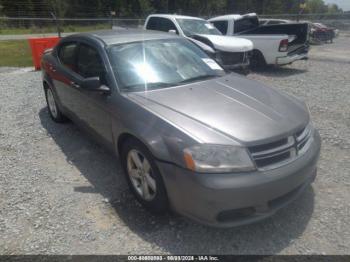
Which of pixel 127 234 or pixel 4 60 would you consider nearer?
pixel 127 234

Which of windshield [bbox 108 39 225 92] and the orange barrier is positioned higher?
windshield [bbox 108 39 225 92]

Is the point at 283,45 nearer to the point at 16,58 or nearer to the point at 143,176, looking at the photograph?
the point at 143,176

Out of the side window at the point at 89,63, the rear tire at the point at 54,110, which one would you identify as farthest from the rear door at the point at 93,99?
the rear tire at the point at 54,110

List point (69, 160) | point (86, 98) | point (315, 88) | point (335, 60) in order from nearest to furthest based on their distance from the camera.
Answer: point (86, 98) < point (69, 160) < point (315, 88) < point (335, 60)

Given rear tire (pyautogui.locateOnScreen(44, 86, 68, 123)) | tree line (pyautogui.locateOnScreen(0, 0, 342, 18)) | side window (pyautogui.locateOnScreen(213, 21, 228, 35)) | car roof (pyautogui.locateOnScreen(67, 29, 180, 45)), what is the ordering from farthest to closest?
1. tree line (pyautogui.locateOnScreen(0, 0, 342, 18))
2. side window (pyautogui.locateOnScreen(213, 21, 228, 35))
3. rear tire (pyautogui.locateOnScreen(44, 86, 68, 123))
4. car roof (pyautogui.locateOnScreen(67, 29, 180, 45))

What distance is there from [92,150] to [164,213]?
195cm

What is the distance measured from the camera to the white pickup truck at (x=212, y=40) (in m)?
8.66

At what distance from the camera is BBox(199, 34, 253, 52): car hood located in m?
8.64

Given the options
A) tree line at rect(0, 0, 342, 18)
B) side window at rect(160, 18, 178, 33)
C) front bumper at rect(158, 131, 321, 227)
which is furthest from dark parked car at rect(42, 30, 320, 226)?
tree line at rect(0, 0, 342, 18)

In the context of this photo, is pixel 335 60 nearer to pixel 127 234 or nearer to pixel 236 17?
pixel 236 17

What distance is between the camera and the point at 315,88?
768 cm

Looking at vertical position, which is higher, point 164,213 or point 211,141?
point 211,141

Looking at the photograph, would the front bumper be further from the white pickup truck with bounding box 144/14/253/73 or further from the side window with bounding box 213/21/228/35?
the side window with bounding box 213/21/228/35

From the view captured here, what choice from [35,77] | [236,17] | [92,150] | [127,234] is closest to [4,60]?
[35,77]
